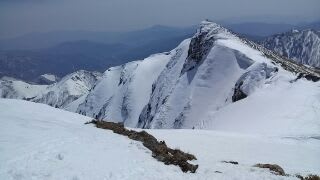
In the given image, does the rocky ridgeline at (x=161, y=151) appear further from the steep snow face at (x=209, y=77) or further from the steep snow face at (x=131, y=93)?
the steep snow face at (x=131, y=93)

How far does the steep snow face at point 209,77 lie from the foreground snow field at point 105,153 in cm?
4244

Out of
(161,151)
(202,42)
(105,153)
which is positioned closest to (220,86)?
(202,42)

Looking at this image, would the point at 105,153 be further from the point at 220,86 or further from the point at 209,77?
the point at 209,77

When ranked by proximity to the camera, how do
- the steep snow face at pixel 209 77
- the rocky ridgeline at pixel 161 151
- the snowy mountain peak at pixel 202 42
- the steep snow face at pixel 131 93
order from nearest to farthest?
the rocky ridgeline at pixel 161 151
the steep snow face at pixel 209 77
the snowy mountain peak at pixel 202 42
the steep snow face at pixel 131 93

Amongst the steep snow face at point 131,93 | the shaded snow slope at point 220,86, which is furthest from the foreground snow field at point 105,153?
the steep snow face at point 131,93

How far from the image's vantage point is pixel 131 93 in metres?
152

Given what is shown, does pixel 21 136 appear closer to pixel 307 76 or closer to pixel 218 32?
pixel 307 76

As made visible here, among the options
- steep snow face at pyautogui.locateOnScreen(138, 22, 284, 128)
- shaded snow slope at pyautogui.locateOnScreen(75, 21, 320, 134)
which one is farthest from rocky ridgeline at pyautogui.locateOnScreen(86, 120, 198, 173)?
steep snow face at pyautogui.locateOnScreen(138, 22, 284, 128)

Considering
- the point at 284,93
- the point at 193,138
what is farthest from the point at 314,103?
the point at 193,138

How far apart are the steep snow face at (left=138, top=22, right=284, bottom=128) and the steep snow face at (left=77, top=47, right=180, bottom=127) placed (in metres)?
22.2

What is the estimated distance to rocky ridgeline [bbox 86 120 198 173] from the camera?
2202 centimetres

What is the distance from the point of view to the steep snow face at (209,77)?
8238 cm

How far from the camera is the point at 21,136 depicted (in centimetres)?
2378

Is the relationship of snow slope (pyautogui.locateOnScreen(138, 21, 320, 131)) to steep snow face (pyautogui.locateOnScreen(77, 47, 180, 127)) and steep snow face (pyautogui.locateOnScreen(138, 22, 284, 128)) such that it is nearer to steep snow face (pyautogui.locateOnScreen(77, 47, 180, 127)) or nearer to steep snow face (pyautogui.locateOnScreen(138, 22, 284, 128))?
steep snow face (pyautogui.locateOnScreen(138, 22, 284, 128))
